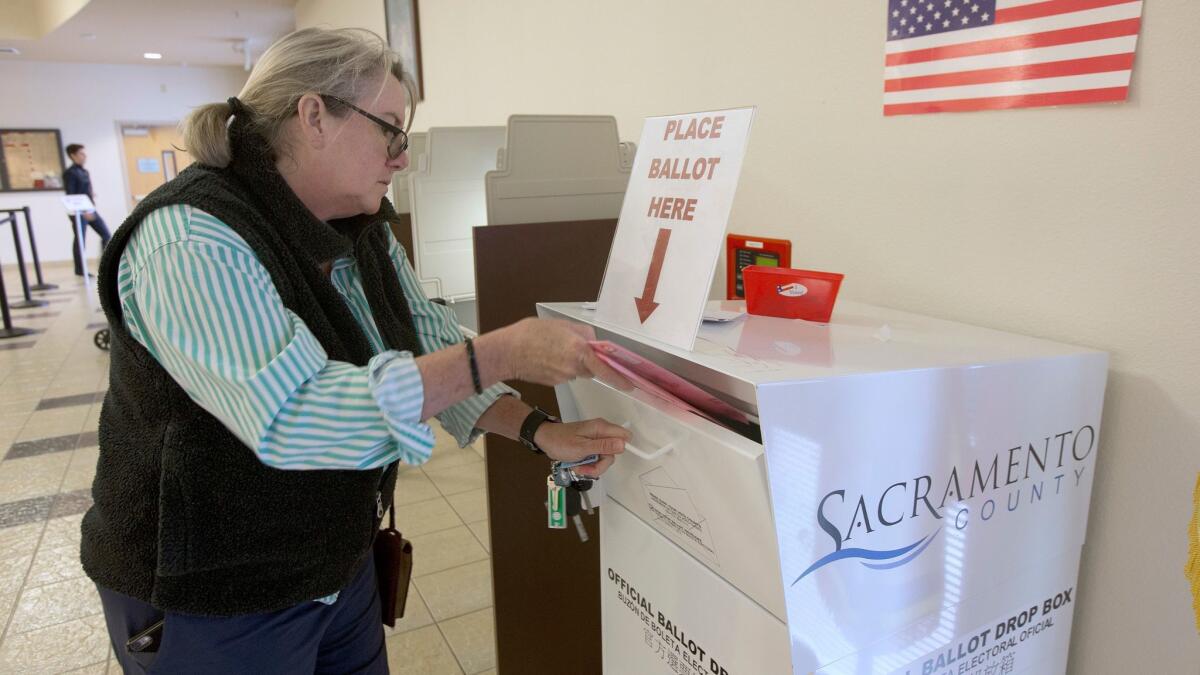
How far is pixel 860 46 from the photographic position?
1.50 meters

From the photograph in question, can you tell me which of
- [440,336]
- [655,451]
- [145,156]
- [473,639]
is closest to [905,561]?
[655,451]

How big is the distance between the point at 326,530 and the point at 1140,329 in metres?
1.24

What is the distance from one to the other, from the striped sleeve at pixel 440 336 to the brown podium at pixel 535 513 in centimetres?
22

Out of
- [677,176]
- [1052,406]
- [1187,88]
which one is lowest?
[1052,406]

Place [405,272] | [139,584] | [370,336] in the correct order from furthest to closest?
[405,272] → [370,336] → [139,584]

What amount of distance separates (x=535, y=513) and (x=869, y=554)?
115cm

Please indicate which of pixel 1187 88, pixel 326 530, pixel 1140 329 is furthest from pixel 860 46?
pixel 326 530

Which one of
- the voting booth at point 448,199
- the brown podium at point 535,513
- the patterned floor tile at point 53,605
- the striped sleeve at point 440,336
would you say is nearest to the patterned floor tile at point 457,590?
the brown podium at point 535,513

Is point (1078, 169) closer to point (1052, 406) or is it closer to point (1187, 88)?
point (1187, 88)

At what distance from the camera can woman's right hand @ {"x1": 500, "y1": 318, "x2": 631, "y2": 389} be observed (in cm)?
99

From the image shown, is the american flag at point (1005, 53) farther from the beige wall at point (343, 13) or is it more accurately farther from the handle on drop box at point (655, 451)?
the beige wall at point (343, 13)

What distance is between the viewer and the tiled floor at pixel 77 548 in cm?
249

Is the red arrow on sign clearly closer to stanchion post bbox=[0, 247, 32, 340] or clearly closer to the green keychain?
the green keychain

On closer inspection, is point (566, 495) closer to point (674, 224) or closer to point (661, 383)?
point (661, 383)
